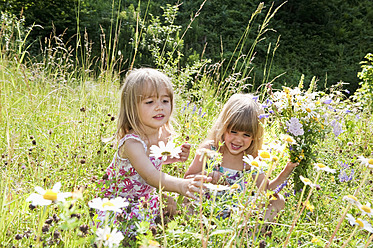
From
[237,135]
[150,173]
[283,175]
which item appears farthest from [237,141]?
[150,173]

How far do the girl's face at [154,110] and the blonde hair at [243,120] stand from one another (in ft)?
1.29

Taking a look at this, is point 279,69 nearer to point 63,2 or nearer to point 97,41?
point 97,41

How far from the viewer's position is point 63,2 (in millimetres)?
8234

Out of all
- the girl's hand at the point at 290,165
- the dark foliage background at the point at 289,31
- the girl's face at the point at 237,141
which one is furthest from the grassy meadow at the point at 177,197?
the dark foliage background at the point at 289,31

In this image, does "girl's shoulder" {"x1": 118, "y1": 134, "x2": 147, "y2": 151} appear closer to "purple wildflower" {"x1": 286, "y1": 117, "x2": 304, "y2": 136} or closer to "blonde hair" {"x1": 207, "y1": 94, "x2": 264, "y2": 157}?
"blonde hair" {"x1": 207, "y1": 94, "x2": 264, "y2": 157}

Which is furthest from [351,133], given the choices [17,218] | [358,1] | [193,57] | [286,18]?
[358,1]

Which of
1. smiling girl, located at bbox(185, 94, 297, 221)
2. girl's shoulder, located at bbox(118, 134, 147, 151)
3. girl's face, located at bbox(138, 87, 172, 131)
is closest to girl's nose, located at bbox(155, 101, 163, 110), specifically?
girl's face, located at bbox(138, 87, 172, 131)

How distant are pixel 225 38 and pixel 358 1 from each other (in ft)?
15.1

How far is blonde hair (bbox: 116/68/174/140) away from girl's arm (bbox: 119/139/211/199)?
0.14 meters

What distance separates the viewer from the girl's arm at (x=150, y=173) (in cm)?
179

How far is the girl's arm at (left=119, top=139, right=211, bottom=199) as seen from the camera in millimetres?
1787

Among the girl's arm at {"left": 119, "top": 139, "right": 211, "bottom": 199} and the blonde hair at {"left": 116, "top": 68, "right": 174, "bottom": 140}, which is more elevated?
the blonde hair at {"left": 116, "top": 68, "right": 174, "bottom": 140}

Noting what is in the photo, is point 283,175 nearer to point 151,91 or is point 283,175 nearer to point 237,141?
point 237,141

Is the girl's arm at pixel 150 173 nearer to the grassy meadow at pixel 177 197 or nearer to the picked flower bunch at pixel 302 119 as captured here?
the grassy meadow at pixel 177 197
